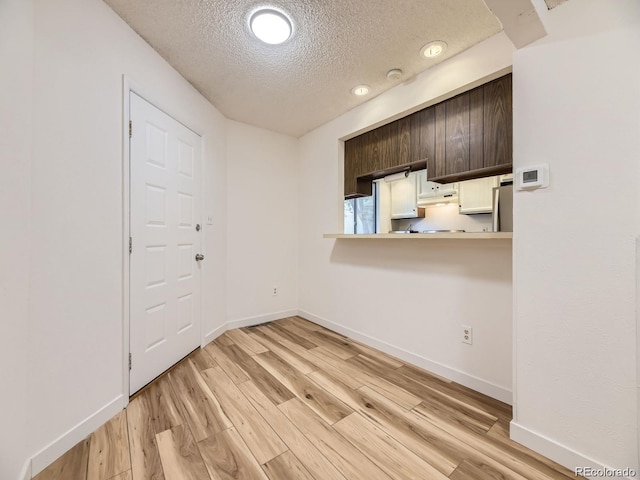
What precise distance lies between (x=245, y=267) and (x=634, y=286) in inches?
118

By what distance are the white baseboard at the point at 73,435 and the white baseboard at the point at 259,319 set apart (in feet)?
4.56

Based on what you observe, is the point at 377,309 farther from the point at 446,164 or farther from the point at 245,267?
the point at 245,267

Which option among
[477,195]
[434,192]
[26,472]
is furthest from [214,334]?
[477,195]

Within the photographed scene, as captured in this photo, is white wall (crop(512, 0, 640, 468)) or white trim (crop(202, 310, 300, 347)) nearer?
white wall (crop(512, 0, 640, 468))

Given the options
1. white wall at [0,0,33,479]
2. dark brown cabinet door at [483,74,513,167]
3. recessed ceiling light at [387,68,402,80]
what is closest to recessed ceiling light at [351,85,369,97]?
recessed ceiling light at [387,68,402,80]

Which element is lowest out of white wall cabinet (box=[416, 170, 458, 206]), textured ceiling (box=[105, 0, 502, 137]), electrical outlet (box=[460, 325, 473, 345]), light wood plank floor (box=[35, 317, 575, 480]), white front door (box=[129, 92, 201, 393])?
light wood plank floor (box=[35, 317, 575, 480])

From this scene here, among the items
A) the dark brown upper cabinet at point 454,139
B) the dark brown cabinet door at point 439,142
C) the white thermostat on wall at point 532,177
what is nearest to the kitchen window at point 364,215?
the dark brown upper cabinet at point 454,139

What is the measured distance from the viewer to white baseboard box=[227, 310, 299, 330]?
2.97 metres

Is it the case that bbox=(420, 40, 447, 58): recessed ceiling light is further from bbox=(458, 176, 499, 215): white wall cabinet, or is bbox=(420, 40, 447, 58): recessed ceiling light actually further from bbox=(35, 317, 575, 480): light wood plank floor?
bbox=(35, 317, 575, 480): light wood plank floor

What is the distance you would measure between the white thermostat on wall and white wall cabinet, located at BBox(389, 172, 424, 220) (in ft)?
8.58

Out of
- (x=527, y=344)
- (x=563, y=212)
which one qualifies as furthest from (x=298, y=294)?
(x=563, y=212)

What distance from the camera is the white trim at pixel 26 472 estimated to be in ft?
3.43

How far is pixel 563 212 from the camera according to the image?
1.19 meters

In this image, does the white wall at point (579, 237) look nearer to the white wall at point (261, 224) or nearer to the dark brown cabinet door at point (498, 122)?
the dark brown cabinet door at point (498, 122)
